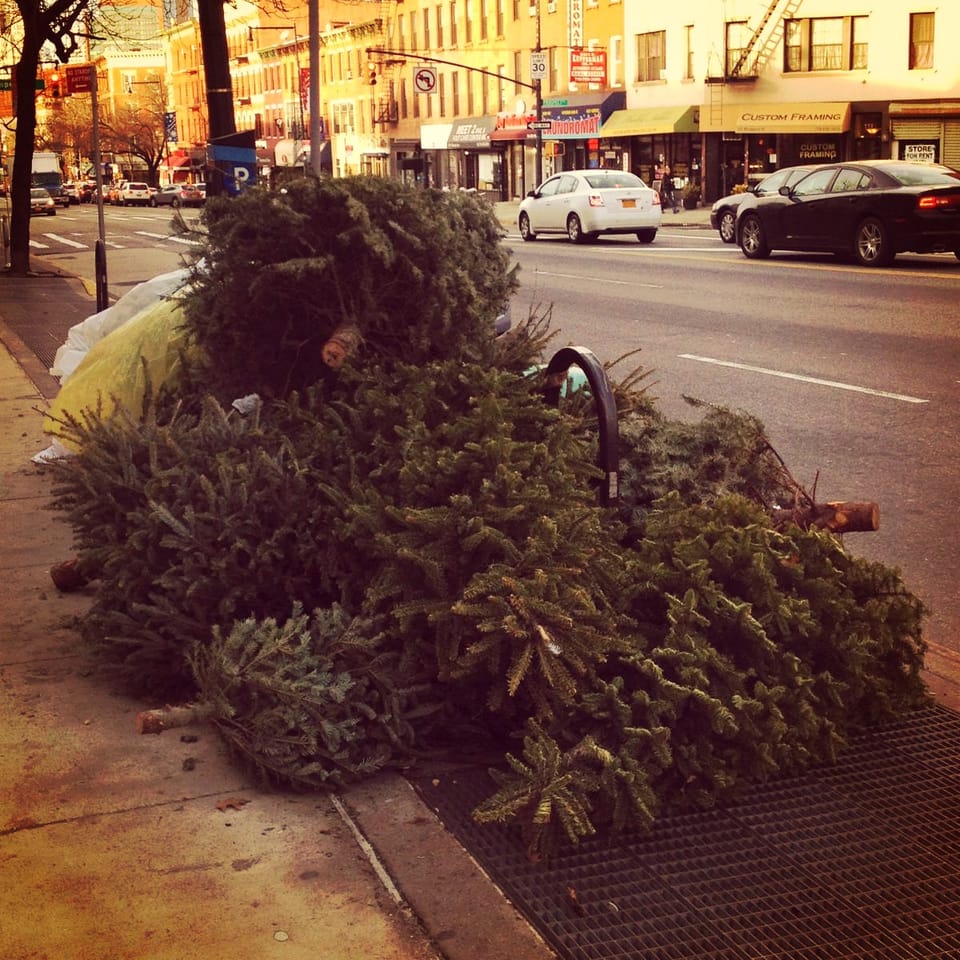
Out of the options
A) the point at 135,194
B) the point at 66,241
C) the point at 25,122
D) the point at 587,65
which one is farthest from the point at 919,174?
the point at 135,194

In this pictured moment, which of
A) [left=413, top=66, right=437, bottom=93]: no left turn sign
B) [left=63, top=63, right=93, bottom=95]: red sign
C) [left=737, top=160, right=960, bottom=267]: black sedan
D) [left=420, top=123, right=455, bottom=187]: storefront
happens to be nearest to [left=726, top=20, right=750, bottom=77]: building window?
[left=413, top=66, right=437, bottom=93]: no left turn sign

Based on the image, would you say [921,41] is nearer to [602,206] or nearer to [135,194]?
[602,206]

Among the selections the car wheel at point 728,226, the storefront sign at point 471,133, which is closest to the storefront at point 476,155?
the storefront sign at point 471,133


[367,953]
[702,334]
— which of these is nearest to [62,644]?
[367,953]

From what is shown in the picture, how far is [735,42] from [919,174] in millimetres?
28196

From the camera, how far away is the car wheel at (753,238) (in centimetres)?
2306

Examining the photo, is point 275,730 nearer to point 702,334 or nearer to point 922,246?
point 702,334

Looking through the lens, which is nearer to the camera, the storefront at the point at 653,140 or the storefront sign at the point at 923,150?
the storefront sign at the point at 923,150

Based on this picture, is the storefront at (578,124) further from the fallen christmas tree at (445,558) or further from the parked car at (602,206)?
the fallen christmas tree at (445,558)

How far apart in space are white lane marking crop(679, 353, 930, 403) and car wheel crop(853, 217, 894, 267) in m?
9.40

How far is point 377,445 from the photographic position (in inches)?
177

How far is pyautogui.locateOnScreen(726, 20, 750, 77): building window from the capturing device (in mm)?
46156

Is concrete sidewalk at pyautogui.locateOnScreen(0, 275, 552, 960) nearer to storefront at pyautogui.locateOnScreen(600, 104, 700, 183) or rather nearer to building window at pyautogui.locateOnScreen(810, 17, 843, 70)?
building window at pyautogui.locateOnScreen(810, 17, 843, 70)

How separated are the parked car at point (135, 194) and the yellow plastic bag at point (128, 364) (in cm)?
8009
